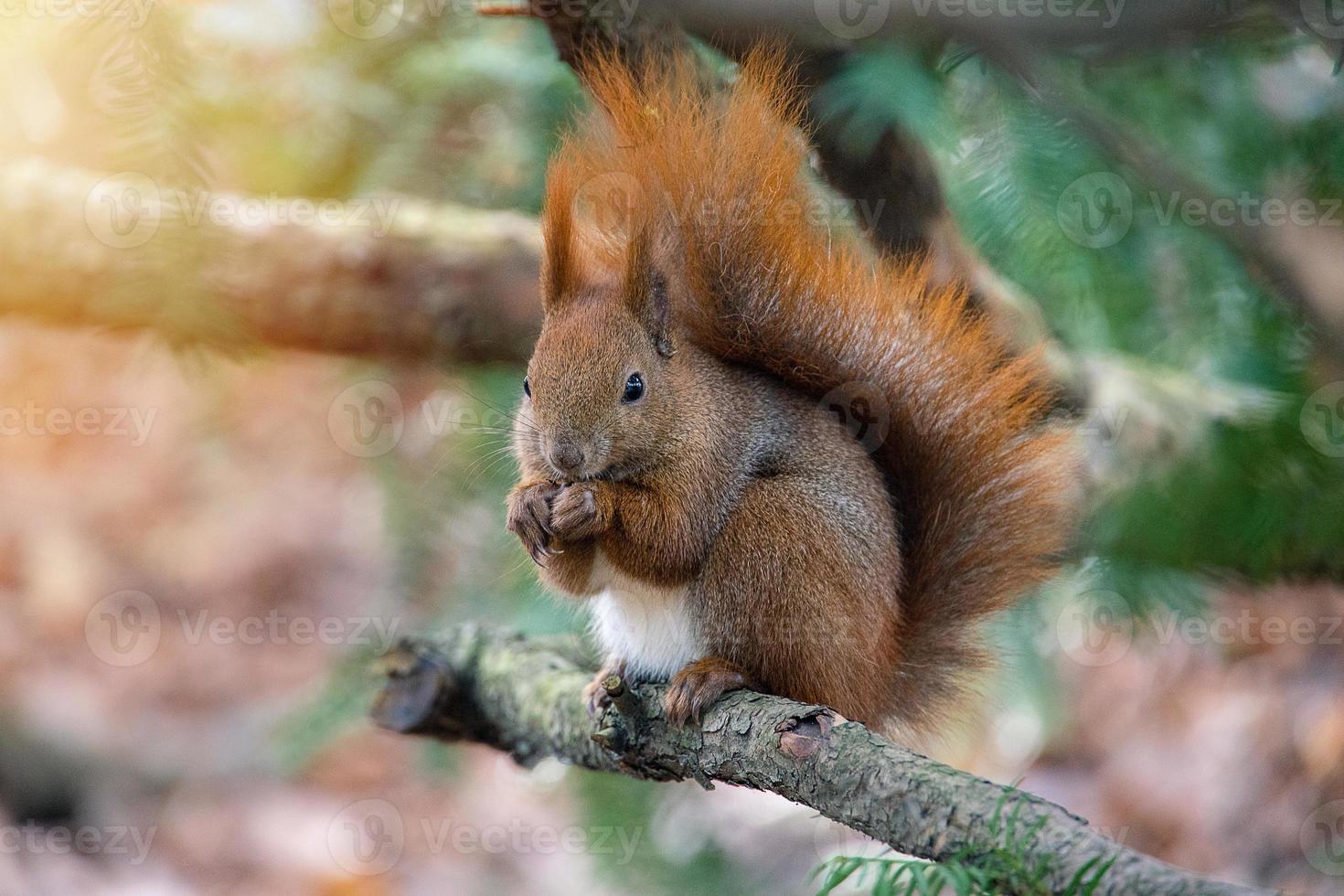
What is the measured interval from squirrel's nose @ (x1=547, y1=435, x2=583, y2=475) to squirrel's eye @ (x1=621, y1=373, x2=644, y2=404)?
105 millimetres

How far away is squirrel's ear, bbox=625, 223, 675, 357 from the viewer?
150cm

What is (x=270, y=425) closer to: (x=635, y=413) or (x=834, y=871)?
(x=635, y=413)

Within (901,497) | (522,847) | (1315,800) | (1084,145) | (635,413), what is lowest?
(522,847)

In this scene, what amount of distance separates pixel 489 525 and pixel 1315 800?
2047 millimetres

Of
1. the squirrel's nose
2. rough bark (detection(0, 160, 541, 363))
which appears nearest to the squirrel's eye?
the squirrel's nose

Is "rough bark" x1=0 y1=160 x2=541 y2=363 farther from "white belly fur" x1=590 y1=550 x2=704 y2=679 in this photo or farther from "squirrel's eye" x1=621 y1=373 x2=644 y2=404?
"white belly fur" x1=590 y1=550 x2=704 y2=679

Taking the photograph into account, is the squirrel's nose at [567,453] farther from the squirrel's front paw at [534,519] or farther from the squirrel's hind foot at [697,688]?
the squirrel's hind foot at [697,688]

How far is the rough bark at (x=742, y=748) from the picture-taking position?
2.70 feet

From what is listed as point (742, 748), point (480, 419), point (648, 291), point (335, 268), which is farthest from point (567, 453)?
point (335, 268)

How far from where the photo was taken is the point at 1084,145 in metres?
1.49

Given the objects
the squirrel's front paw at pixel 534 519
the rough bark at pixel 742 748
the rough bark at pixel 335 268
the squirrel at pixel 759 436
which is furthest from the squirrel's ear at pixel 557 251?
the rough bark at pixel 335 268

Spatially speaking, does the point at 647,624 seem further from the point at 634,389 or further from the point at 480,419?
the point at 480,419

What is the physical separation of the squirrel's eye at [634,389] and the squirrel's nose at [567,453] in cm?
11

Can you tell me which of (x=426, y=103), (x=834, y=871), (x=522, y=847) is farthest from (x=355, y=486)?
(x=834, y=871)
